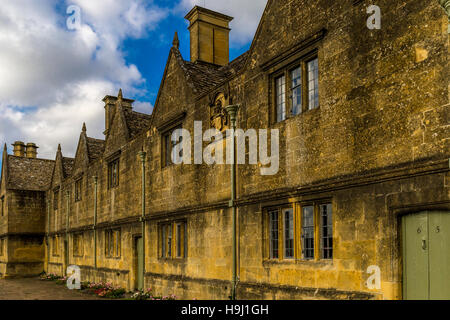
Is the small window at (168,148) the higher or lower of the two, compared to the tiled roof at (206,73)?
lower

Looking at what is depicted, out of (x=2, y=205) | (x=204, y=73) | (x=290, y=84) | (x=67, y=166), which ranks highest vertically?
(x=204, y=73)

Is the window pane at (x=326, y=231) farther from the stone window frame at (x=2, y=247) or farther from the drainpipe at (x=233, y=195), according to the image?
the stone window frame at (x=2, y=247)

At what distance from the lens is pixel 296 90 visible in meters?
10.8

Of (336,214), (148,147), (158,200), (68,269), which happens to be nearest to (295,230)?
(336,214)

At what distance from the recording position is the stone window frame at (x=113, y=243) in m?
21.0

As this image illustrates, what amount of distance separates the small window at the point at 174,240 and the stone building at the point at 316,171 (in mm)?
47

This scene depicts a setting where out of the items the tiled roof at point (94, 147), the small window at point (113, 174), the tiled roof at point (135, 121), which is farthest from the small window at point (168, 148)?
the tiled roof at point (94, 147)

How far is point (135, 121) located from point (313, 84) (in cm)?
1301

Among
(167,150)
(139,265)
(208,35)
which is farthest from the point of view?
(208,35)

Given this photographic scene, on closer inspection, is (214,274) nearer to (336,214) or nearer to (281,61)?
(336,214)

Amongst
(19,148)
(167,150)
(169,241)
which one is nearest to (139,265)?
(169,241)

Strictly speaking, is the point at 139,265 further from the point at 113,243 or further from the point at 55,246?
the point at 55,246

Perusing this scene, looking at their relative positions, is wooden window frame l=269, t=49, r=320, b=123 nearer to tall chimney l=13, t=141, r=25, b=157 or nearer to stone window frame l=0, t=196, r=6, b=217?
stone window frame l=0, t=196, r=6, b=217

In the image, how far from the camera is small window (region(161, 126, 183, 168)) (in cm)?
1628
